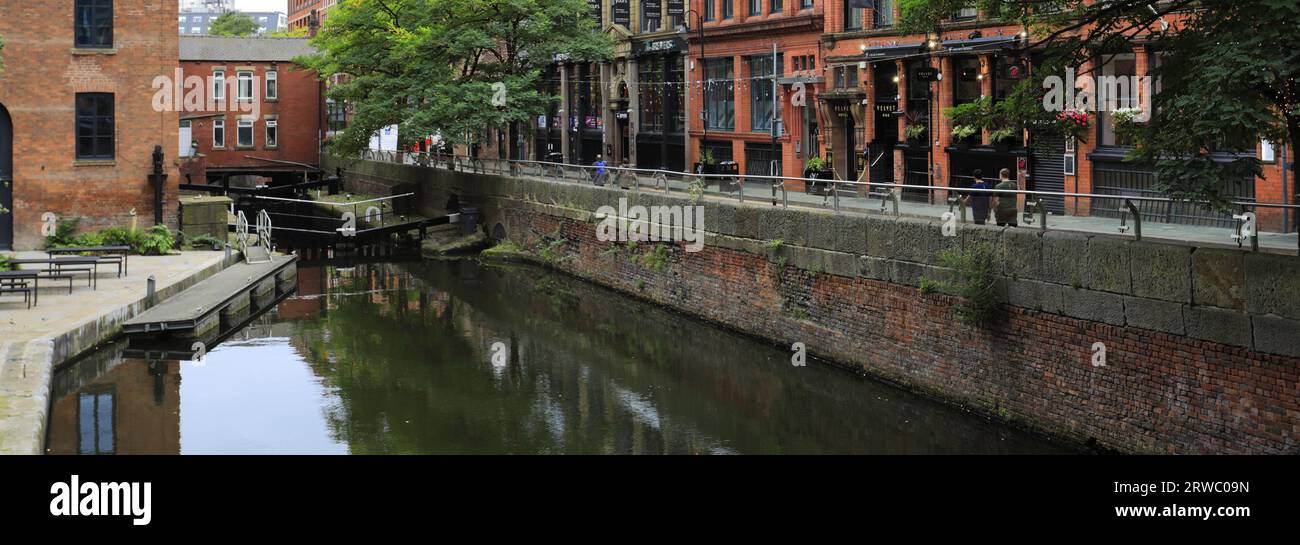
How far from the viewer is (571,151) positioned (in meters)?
64.5

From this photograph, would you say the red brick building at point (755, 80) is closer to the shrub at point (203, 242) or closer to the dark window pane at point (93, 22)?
the shrub at point (203, 242)

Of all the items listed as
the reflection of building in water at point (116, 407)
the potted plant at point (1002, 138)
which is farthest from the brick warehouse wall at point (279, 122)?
the reflection of building in water at point (116, 407)

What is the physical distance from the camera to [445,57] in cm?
4903

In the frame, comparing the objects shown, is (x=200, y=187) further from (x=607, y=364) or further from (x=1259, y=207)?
(x=1259, y=207)

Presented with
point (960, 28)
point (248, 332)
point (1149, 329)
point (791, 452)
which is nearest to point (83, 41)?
point (248, 332)

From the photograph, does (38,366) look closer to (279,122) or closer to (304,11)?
(279,122)

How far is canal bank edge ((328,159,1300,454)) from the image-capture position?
16406 millimetres

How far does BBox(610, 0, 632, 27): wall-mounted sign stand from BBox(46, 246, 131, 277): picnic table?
2661 centimetres

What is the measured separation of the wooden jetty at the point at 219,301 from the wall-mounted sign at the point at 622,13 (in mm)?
19867

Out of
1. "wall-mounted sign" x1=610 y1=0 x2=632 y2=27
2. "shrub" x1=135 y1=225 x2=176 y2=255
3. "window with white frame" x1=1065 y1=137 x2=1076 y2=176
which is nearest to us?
"window with white frame" x1=1065 y1=137 x2=1076 y2=176

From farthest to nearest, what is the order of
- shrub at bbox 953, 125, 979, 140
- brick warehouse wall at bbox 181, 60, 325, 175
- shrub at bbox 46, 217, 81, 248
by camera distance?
brick warehouse wall at bbox 181, 60, 325, 175
shrub at bbox 46, 217, 81, 248
shrub at bbox 953, 125, 979, 140

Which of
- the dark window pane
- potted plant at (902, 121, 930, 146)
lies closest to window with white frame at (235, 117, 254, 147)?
the dark window pane

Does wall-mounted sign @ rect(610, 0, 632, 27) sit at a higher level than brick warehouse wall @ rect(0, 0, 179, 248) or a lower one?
higher

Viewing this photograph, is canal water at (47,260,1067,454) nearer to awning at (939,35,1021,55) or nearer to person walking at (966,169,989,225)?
person walking at (966,169,989,225)
